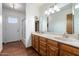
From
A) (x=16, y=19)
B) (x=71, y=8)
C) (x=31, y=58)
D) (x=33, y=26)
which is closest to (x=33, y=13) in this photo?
(x=33, y=26)

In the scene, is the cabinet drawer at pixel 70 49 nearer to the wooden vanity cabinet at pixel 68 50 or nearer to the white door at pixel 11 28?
the wooden vanity cabinet at pixel 68 50

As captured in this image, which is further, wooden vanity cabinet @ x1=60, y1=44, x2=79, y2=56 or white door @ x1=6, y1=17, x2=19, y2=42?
white door @ x1=6, y1=17, x2=19, y2=42

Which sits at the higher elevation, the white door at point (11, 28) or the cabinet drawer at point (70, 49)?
the white door at point (11, 28)

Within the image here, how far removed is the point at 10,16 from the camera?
2.07 meters

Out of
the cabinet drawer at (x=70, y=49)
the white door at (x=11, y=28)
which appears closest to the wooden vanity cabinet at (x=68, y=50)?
the cabinet drawer at (x=70, y=49)

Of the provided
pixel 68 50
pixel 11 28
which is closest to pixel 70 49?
pixel 68 50

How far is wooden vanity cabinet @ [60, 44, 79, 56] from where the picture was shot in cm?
128

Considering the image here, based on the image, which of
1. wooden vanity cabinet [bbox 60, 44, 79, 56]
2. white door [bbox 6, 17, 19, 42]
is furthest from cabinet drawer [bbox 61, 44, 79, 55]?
white door [bbox 6, 17, 19, 42]

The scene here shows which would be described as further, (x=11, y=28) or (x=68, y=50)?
(x=11, y=28)

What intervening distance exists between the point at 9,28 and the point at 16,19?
299 mm

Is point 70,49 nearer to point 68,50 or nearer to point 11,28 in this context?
point 68,50

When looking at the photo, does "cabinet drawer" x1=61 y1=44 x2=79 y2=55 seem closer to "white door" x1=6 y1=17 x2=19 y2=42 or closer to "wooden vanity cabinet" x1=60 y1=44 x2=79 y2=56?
"wooden vanity cabinet" x1=60 y1=44 x2=79 y2=56

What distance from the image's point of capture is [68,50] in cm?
141

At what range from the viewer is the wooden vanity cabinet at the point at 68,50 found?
1.28m
